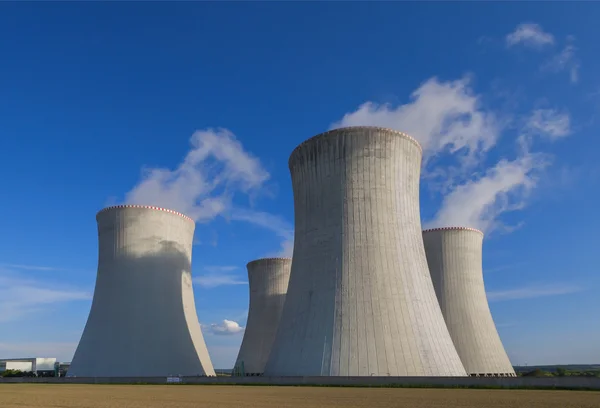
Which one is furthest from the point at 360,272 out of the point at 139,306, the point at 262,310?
the point at 262,310

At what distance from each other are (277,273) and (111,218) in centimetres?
1260

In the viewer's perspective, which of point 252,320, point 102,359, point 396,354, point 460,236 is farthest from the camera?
point 252,320

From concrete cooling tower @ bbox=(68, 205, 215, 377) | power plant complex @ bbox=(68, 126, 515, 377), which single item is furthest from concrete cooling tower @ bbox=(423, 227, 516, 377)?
concrete cooling tower @ bbox=(68, 205, 215, 377)

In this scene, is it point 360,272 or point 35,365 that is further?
point 35,365

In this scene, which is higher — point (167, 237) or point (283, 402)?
point (167, 237)

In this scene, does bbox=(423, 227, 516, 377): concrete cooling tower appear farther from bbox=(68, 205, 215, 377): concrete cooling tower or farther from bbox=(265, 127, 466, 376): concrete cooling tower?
bbox=(68, 205, 215, 377): concrete cooling tower

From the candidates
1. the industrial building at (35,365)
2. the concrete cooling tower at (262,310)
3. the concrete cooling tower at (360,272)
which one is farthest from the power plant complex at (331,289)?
the industrial building at (35,365)

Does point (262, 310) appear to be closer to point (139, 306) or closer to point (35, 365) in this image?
point (139, 306)

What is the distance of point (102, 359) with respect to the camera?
25.0 metres

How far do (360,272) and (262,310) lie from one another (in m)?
18.3

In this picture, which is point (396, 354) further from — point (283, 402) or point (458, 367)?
point (283, 402)

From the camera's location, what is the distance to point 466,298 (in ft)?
94.3

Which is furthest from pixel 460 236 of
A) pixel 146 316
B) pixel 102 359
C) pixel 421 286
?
pixel 102 359

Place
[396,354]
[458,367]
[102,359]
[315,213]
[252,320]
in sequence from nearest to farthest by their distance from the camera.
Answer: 1. [396,354]
2. [458,367]
3. [315,213]
4. [102,359]
5. [252,320]
